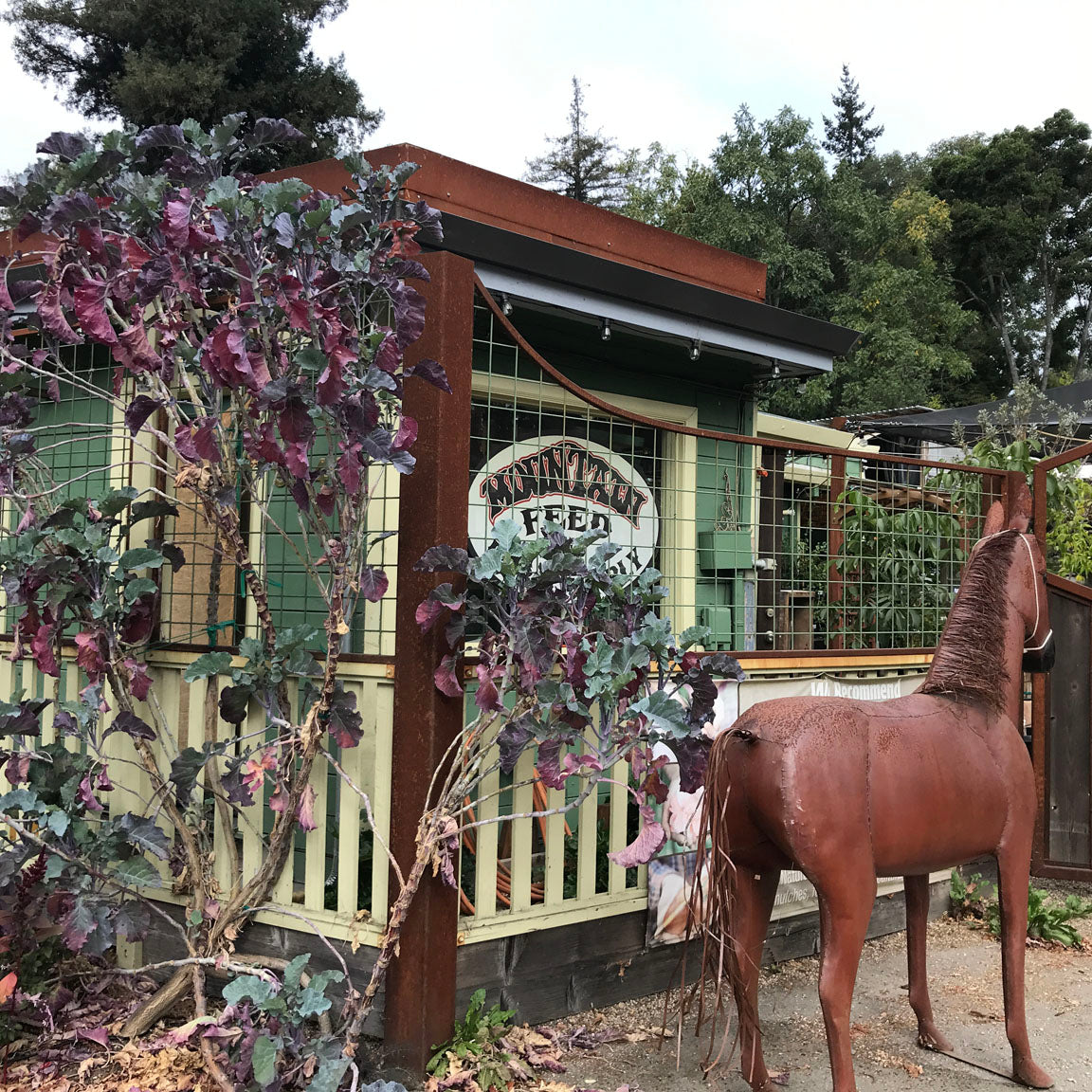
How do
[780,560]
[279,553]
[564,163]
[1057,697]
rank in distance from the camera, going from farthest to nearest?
[564,163]
[780,560]
[1057,697]
[279,553]

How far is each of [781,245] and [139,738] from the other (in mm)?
21768

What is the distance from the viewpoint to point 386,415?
3646mm

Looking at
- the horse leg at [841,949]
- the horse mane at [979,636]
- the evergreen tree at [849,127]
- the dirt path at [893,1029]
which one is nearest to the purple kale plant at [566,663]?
the horse leg at [841,949]

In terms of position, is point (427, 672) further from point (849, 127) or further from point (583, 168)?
point (849, 127)

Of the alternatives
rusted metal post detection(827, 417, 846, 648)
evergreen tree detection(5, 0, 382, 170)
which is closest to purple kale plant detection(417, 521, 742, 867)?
rusted metal post detection(827, 417, 846, 648)

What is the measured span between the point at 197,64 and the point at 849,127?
25330mm

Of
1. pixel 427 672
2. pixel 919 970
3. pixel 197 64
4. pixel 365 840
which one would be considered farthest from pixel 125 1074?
pixel 197 64

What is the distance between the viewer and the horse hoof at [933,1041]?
391 cm

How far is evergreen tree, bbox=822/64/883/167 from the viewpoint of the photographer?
37.8 metres

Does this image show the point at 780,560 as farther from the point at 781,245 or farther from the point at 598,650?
the point at 781,245

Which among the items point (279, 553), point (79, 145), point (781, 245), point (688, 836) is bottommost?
point (688, 836)

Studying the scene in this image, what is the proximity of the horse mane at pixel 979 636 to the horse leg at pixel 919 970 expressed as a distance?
2.43 ft

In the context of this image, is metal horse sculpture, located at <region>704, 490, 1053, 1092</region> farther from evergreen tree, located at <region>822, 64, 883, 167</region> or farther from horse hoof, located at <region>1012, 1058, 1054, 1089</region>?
evergreen tree, located at <region>822, 64, 883, 167</region>

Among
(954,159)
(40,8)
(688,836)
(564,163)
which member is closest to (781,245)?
(954,159)
